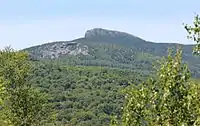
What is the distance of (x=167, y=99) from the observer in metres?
23.6

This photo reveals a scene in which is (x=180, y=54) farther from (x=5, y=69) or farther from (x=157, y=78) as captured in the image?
(x=5, y=69)

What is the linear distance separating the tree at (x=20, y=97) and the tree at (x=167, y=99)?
34.4 m

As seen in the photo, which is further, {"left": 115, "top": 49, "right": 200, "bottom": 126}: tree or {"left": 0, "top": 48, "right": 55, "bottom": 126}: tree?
{"left": 0, "top": 48, "right": 55, "bottom": 126}: tree

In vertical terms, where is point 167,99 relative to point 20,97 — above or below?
above

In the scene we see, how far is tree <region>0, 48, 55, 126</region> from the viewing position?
58375mm

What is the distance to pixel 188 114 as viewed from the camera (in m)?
23.4

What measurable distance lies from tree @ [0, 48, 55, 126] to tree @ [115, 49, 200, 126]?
34.4 m

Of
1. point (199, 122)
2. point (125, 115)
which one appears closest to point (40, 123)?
point (125, 115)

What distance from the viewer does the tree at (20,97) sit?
192ft

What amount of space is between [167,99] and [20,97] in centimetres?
3824

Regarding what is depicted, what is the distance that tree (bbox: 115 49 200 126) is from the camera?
76.9ft

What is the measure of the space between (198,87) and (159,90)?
81.1 inches

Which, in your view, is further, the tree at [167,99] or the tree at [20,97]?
the tree at [20,97]

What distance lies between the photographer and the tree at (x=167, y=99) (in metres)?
23.4
